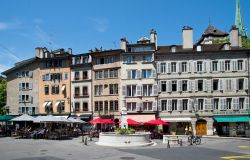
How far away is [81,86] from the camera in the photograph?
184 feet

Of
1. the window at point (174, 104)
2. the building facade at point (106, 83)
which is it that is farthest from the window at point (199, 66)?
the building facade at point (106, 83)

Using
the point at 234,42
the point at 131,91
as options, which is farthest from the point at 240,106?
the point at 131,91

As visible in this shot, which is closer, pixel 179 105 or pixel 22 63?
pixel 179 105

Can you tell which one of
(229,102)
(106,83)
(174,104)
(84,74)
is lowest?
(174,104)

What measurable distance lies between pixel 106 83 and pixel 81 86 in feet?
15.4

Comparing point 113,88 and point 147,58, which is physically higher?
point 147,58

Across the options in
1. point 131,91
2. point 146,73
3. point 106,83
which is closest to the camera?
point 146,73

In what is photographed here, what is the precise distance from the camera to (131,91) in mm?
51625

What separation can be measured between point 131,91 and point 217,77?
12.5 metres

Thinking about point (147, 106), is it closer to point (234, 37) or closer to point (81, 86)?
point (81, 86)

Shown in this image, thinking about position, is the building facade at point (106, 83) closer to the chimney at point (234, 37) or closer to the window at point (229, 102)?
the window at point (229, 102)

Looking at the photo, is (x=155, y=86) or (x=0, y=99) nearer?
(x=155, y=86)

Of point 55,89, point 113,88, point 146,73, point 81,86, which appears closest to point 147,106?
point 146,73

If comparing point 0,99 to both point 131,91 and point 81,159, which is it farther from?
point 81,159
